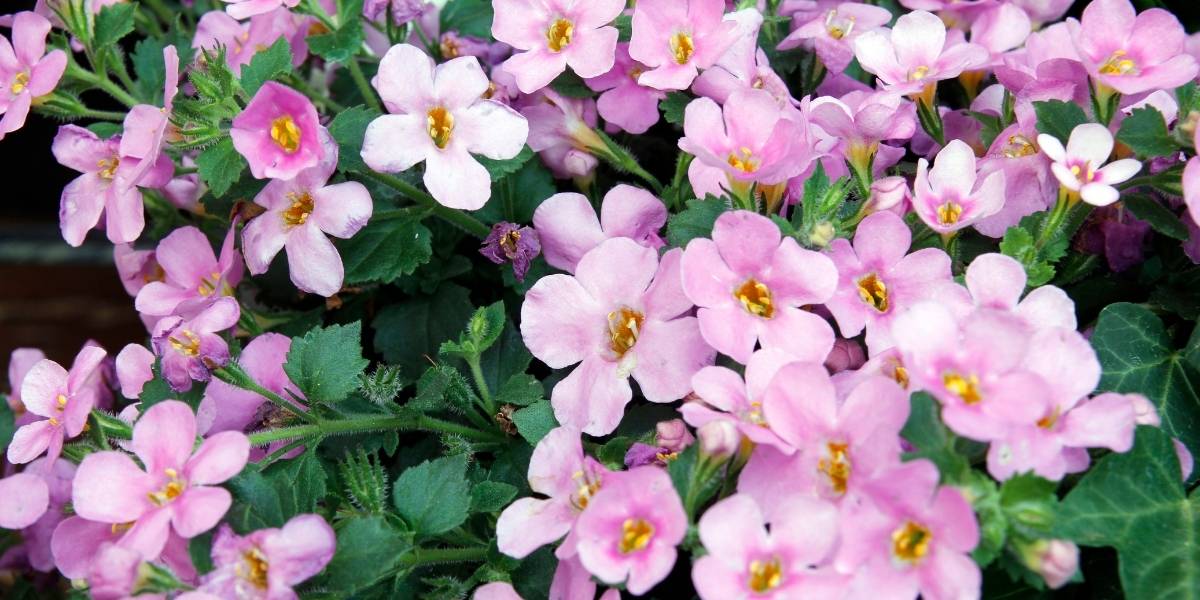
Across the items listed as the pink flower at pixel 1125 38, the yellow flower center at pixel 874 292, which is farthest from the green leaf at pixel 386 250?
the pink flower at pixel 1125 38

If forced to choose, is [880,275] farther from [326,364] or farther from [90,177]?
[90,177]

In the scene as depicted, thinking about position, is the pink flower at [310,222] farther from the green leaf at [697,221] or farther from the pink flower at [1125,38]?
the pink flower at [1125,38]

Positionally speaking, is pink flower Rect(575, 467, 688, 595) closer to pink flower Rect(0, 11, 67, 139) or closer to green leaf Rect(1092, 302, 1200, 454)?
green leaf Rect(1092, 302, 1200, 454)

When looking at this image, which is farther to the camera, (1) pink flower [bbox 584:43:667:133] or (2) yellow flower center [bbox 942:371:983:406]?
(1) pink flower [bbox 584:43:667:133]

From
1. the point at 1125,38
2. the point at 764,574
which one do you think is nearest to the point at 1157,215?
the point at 1125,38

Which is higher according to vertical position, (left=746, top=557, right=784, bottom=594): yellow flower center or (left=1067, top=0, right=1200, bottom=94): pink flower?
(left=1067, top=0, right=1200, bottom=94): pink flower

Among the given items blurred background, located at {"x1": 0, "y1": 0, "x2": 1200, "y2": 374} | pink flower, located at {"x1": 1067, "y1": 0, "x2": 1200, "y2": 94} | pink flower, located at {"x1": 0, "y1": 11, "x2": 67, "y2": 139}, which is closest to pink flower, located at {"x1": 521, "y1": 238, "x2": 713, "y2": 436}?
pink flower, located at {"x1": 1067, "y1": 0, "x2": 1200, "y2": 94}
